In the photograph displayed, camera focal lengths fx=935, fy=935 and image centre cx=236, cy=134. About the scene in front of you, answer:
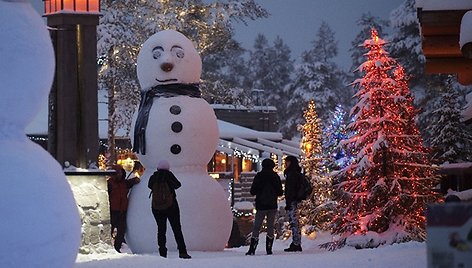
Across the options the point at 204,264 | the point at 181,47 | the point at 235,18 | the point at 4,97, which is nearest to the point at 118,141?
the point at 235,18

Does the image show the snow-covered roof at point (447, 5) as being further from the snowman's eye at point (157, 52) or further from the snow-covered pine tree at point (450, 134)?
the snow-covered pine tree at point (450, 134)

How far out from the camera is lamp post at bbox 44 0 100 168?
13.9m

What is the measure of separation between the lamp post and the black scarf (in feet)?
4.99

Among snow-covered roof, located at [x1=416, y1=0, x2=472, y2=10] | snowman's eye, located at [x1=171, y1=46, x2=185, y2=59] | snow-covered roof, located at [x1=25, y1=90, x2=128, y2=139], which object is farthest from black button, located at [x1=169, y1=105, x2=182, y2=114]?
snow-covered roof, located at [x1=25, y1=90, x2=128, y2=139]

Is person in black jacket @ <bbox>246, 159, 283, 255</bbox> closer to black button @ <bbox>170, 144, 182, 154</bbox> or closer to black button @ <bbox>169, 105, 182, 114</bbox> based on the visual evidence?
black button @ <bbox>170, 144, 182, 154</bbox>

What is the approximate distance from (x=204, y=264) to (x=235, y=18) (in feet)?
61.5

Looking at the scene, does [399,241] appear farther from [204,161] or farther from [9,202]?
[9,202]

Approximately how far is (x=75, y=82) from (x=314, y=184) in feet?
31.3

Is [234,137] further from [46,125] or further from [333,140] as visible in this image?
[333,140]

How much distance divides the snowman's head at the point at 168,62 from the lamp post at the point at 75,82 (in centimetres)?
174

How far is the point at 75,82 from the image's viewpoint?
1395 cm

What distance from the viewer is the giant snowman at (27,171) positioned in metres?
6.69

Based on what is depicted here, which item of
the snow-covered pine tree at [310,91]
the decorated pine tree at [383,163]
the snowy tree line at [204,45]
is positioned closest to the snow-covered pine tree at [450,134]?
the snowy tree line at [204,45]

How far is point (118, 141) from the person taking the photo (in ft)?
120
